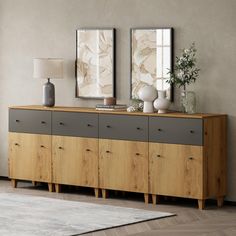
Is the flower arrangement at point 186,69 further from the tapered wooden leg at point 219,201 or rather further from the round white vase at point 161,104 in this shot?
the tapered wooden leg at point 219,201

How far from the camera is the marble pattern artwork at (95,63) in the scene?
8.99 meters

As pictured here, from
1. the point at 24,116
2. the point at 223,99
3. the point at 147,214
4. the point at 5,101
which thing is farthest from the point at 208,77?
the point at 5,101

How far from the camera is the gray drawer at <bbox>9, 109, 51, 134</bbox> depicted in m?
9.02

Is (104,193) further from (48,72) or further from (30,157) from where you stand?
(48,72)

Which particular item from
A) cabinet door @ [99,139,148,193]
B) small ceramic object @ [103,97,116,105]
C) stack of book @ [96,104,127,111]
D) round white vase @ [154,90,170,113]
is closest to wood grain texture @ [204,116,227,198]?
round white vase @ [154,90,170,113]

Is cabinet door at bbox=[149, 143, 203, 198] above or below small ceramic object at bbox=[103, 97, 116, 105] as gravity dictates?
below

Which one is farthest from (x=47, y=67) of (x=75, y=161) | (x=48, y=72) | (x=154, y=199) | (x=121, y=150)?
(x=154, y=199)

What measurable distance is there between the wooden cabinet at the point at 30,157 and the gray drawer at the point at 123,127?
0.76 meters

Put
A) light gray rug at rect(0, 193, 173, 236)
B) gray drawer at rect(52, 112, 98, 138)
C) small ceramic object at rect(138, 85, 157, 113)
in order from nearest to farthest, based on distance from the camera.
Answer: light gray rug at rect(0, 193, 173, 236) → small ceramic object at rect(138, 85, 157, 113) → gray drawer at rect(52, 112, 98, 138)

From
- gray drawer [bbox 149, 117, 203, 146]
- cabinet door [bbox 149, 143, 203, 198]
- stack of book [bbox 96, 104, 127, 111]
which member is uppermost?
stack of book [bbox 96, 104, 127, 111]

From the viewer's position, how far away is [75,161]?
880 centimetres

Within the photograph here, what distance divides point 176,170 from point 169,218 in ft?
2.19

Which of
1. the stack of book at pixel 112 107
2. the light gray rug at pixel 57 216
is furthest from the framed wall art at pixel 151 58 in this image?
the light gray rug at pixel 57 216

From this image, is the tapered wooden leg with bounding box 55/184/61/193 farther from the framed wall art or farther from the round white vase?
the round white vase
